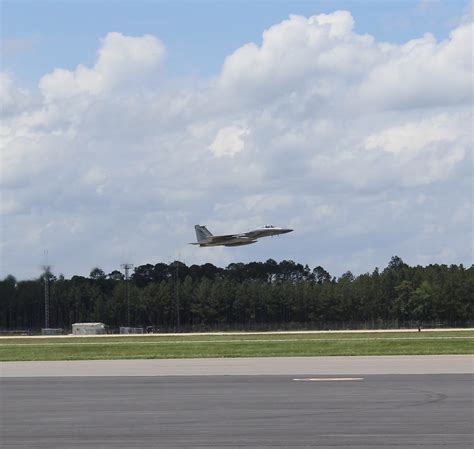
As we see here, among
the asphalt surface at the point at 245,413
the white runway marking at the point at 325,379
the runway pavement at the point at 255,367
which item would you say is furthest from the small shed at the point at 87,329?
the white runway marking at the point at 325,379

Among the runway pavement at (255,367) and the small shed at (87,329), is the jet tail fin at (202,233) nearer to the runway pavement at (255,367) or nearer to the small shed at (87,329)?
the small shed at (87,329)

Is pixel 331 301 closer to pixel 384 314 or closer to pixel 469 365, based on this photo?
pixel 384 314

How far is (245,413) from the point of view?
20.7 m

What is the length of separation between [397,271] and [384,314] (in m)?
10.2

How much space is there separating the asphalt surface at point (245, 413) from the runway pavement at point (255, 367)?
121 inches

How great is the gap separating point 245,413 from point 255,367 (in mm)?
14480

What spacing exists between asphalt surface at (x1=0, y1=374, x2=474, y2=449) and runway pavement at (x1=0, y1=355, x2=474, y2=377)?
3.06m

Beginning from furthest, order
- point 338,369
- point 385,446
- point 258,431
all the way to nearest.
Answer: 1. point 338,369
2. point 258,431
3. point 385,446

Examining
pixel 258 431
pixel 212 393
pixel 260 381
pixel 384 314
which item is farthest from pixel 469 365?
pixel 384 314

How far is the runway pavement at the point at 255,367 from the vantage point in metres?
32.3

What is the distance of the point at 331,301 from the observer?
158875 millimetres

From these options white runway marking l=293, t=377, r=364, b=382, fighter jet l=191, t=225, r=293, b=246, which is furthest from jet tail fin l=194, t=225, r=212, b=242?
white runway marking l=293, t=377, r=364, b=382

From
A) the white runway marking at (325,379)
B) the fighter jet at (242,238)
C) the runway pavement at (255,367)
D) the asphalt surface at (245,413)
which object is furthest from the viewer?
the fighter jet at (242,238)

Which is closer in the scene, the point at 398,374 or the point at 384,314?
the point at 398,374
